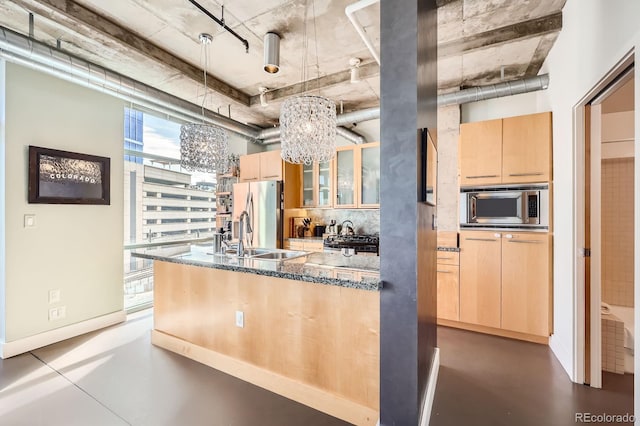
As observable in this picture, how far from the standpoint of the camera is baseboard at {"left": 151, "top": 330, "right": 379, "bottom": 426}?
182 cm

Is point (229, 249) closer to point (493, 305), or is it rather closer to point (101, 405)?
point (101, 405)

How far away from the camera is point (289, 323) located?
2076mm

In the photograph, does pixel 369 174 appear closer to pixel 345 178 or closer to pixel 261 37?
pixel 345 178

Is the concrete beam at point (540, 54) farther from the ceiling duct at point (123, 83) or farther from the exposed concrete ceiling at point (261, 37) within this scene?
the ceiling duct at point (123, 83)

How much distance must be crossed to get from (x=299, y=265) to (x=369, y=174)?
105 inches

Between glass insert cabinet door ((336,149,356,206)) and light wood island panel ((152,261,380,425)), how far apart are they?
2530 mm

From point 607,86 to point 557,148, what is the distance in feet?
3.03

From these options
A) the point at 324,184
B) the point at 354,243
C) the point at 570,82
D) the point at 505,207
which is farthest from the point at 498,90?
the point at 324,184

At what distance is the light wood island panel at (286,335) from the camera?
5.95 ft

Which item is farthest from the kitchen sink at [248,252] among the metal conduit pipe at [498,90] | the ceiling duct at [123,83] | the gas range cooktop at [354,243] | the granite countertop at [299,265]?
the metal conduit pipe at [498,90]

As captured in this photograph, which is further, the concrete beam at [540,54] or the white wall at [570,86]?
the concrete beam at [540,54]

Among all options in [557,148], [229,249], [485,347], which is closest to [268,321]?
[229,249]

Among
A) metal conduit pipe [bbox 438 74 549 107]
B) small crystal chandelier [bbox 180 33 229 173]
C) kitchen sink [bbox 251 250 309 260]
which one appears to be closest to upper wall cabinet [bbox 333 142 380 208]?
metal conduit pipe [bbox 438 74 549 107]

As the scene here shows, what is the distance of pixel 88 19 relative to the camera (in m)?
2.46
